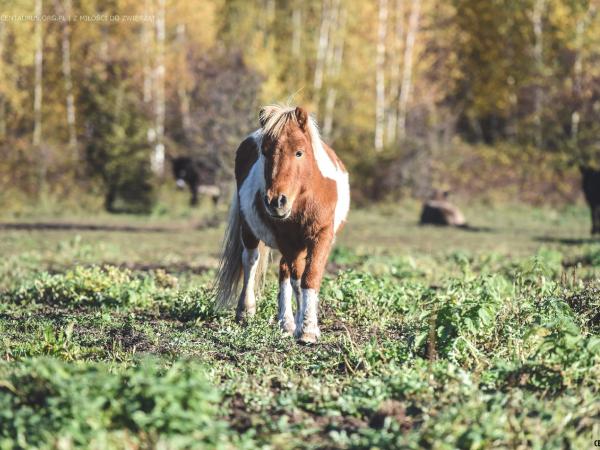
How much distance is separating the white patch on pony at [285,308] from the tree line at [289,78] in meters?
16.5

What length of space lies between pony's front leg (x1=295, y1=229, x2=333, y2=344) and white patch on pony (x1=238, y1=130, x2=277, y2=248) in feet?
2.04

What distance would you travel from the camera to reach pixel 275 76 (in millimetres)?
32469

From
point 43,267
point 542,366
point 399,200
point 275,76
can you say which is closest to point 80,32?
point 275,76

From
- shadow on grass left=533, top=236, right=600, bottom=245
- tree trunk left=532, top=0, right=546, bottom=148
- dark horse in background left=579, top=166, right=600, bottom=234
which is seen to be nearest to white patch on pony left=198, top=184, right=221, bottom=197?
shadow on grass left=533, top=236, right=600, bottom=245

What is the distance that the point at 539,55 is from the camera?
32.1 m

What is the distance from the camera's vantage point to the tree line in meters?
28.2

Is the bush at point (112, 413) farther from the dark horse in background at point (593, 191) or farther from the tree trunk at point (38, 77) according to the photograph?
the tree trunk at point (38, 77)

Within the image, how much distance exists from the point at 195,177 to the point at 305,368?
2204 cm

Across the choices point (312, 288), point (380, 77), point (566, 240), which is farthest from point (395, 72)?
point (312, 288)

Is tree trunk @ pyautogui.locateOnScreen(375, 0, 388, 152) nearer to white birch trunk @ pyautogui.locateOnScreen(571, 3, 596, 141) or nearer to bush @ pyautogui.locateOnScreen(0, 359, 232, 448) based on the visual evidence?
white birch trunk @ pyautogui.locateOnScreen(571, 3, 596, 141)

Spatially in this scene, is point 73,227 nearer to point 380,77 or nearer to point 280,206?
point 280,206

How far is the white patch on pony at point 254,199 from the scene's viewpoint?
721cm

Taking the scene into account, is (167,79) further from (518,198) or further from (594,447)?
(594,447)

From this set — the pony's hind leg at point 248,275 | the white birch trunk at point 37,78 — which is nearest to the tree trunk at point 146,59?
the white birch trunk at point 37,78
